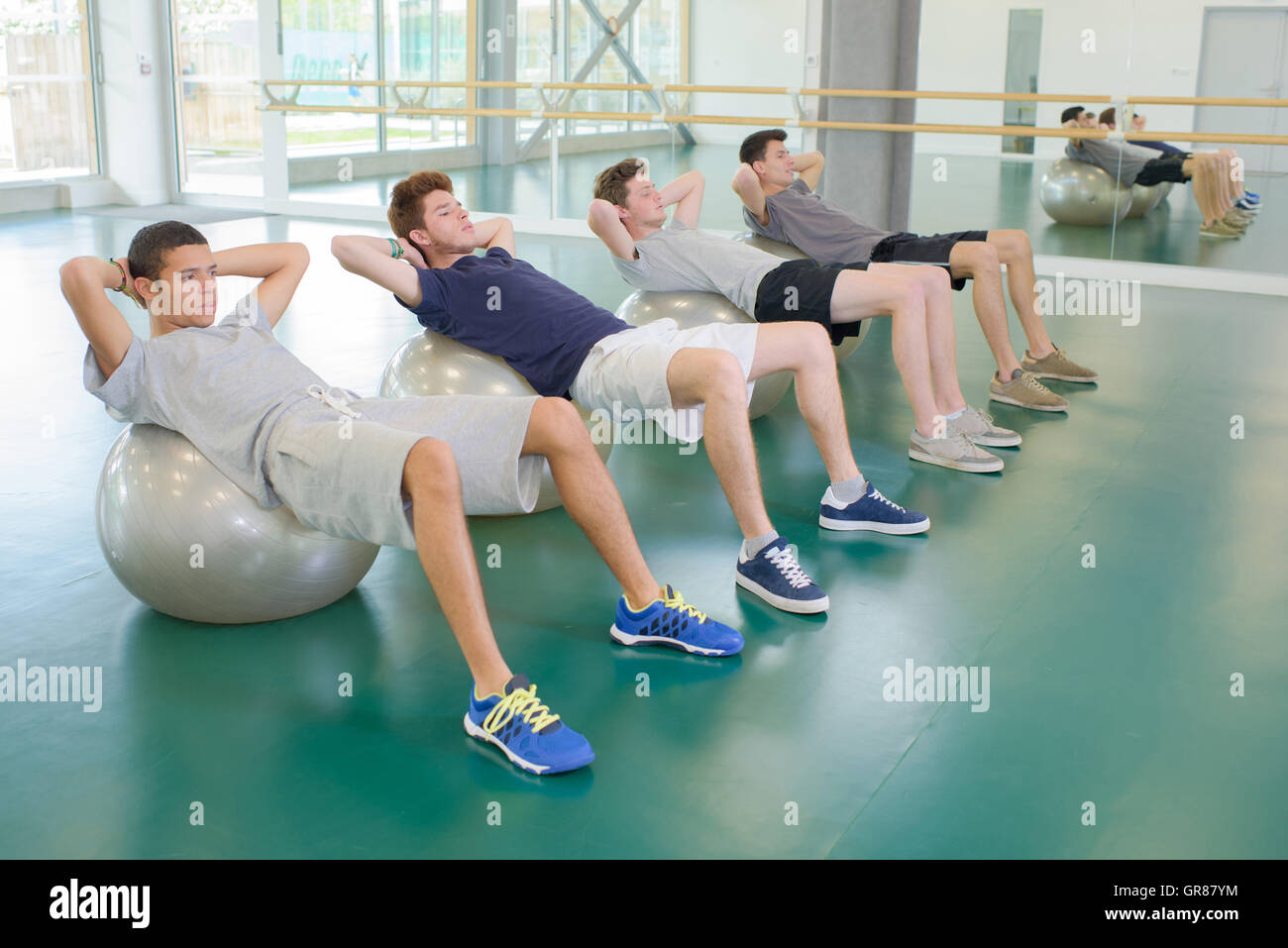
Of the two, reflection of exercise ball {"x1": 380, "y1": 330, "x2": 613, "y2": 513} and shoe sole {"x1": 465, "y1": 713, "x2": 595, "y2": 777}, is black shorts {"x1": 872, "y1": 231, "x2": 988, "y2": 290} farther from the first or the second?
shoe sole {"x1": 465, "y1": 713, "x2": 595, "y2": 777}

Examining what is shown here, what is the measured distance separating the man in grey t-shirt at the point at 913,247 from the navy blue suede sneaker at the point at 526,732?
3042 mm

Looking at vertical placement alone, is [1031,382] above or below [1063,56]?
below

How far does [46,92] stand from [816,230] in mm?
8485

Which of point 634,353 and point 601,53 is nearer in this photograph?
point 634,353

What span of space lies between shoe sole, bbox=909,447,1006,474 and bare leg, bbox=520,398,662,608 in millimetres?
1766

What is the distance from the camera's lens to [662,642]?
2.85 m

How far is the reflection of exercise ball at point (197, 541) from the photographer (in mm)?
2777

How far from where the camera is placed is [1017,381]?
4.93 meters

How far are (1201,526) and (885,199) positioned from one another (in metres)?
5.41

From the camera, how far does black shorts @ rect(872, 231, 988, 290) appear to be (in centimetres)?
493

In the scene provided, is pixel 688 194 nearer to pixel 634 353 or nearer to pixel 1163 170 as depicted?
pixel 634 353

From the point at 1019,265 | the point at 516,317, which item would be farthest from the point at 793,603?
the point at 1019,265
